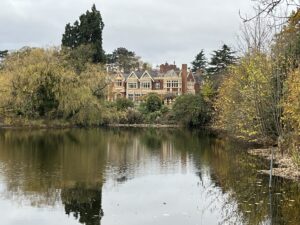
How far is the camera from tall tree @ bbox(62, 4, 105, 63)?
6303 cm

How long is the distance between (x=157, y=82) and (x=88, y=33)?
62.4 feet

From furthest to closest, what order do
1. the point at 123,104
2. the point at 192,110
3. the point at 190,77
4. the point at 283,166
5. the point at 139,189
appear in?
the point at 190,77
the point at 123,104
the point at 192,110
the point at 283,166
the point at 139,189

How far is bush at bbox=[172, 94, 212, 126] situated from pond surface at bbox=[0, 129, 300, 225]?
25897 millimetres

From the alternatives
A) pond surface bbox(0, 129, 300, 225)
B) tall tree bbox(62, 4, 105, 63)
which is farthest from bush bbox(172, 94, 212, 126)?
pond surface bbox(0, 129, 300, 225)

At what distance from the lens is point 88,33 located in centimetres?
6328

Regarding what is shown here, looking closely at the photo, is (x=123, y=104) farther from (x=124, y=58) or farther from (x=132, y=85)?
(x=124, y=58)

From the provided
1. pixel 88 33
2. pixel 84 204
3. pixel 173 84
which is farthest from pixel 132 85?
pixel 84 204

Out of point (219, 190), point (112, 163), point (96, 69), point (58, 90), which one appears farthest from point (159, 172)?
point (96, 69)

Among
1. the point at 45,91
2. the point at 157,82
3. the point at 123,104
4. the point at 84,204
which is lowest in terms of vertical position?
the point at 84,204

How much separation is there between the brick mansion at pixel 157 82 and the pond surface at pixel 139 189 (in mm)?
48685

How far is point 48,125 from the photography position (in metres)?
50.6

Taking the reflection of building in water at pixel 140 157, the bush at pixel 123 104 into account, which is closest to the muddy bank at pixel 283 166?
the reflection of building in water at pixel 140 157

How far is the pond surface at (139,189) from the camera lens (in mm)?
13188

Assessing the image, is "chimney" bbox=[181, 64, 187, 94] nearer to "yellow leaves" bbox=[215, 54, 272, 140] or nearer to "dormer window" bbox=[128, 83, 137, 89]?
"dormer window" bbox=[128, 83, 137, 89]
